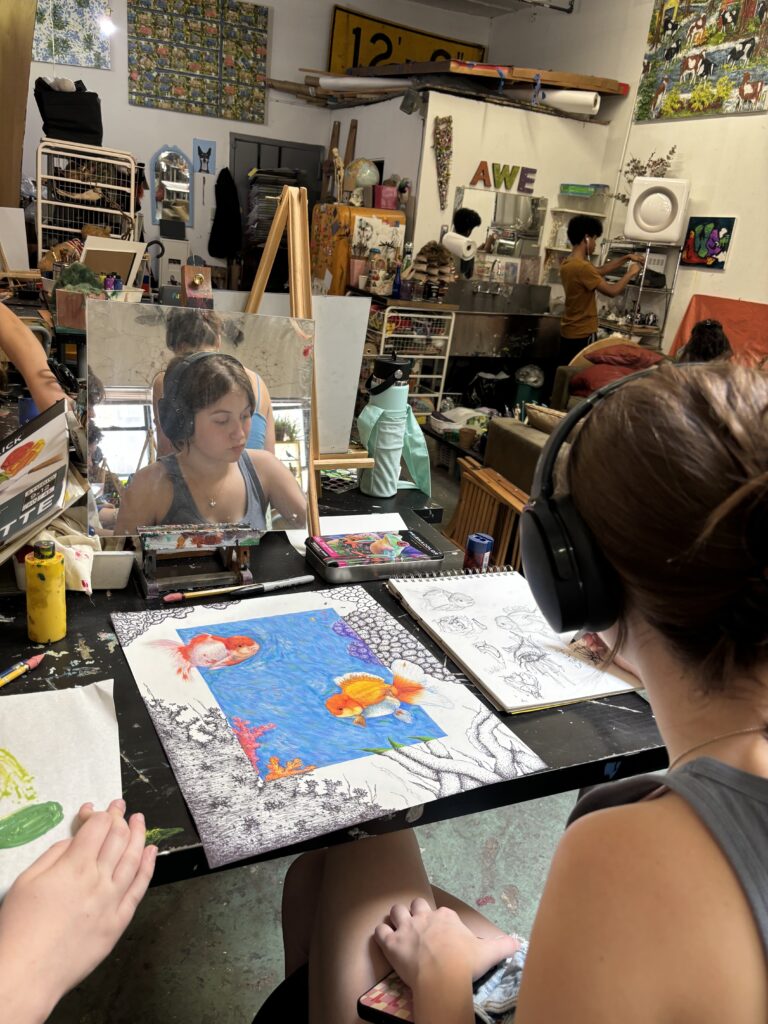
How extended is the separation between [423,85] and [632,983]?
6650mm

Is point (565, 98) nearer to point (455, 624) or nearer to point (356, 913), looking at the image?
point (455, 624)

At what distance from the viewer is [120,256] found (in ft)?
12.4

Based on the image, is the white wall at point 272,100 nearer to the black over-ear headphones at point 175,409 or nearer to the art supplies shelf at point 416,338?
the art supplies shelf at point 416,338

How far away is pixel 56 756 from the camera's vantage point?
0.94 meters

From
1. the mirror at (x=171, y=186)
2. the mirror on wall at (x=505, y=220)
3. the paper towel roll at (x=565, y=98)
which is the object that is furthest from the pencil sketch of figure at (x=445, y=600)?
the mirror at (x=171, y=186)

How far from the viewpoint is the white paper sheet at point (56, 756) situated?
838 millimetres

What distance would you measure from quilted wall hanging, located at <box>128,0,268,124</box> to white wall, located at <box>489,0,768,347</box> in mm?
2915

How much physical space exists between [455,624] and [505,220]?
5.87 m

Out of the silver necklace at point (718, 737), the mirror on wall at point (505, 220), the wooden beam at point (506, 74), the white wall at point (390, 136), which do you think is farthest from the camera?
the mirror on wall at point (505, 220)

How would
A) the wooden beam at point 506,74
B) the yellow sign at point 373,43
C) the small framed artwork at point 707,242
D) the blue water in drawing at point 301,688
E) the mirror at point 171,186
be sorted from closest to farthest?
1. the blue water in drawing at point 301,688
2. the small framed artwork at point 707,242
3. the wooden beam at point 506,74
4. the mirror at point 171,186
5. the yellow sign at point 373,43

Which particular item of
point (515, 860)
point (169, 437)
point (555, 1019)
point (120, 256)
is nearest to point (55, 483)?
point (169, 437)

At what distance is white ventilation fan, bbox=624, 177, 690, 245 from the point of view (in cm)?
546

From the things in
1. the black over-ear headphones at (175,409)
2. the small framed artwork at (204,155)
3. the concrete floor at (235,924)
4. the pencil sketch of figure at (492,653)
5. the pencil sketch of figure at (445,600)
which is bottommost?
the concrete floor at (235,924)

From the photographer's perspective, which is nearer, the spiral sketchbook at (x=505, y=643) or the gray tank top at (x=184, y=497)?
the spiral sketchbook at (x=505, y=643)
